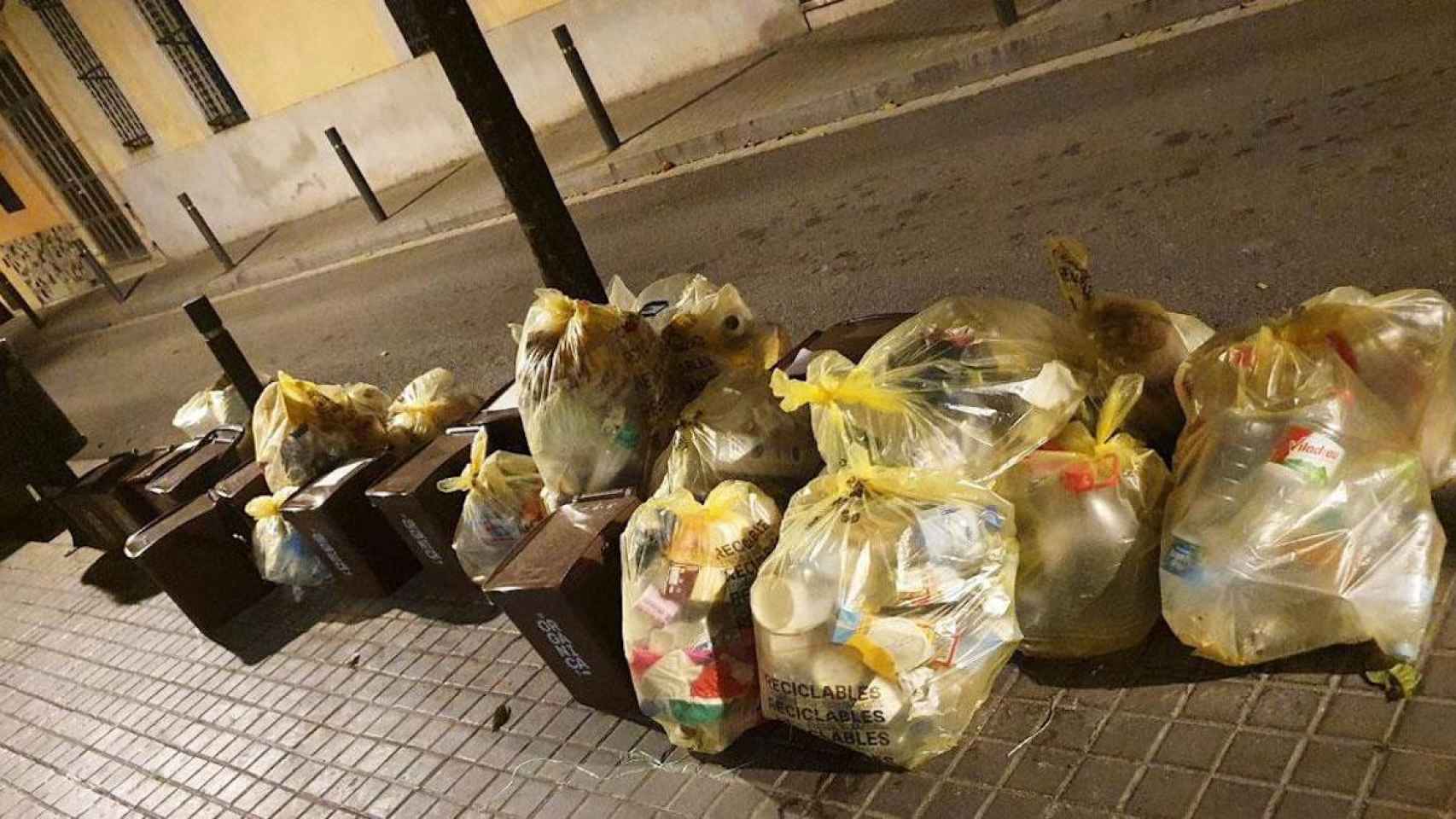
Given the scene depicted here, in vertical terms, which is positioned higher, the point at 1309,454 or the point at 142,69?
the point at 142,69

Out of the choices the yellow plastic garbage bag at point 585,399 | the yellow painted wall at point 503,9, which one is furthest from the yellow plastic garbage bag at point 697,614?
the yellow painted wall at point 503,9

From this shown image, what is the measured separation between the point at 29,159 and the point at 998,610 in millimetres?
Result: 22296

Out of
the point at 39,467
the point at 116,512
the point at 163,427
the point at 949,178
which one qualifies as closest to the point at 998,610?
the point at 949,178

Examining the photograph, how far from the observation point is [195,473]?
4762 millimetres

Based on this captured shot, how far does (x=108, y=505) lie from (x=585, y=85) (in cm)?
544

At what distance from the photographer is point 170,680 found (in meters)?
4.20

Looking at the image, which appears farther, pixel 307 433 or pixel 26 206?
pixel 26 206

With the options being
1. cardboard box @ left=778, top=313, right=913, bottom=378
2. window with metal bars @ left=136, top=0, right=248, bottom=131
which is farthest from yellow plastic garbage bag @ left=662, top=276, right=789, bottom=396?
window with metal bars @ left=136, top=0, right=248, bottom=131

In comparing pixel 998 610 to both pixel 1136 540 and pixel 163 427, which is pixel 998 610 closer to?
pixel 1136 540

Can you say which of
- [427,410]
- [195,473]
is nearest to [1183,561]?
[427,410]

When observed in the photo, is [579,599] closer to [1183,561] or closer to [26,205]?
[1183,561]

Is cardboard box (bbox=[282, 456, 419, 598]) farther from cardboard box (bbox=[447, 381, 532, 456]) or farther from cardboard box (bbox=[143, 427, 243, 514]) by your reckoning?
cardboard box (bbox=[143, 427, 243, 514])

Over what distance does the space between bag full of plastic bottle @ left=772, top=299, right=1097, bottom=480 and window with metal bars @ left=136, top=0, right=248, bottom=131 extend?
15066 millimetres

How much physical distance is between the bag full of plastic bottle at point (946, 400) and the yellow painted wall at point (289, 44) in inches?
467
